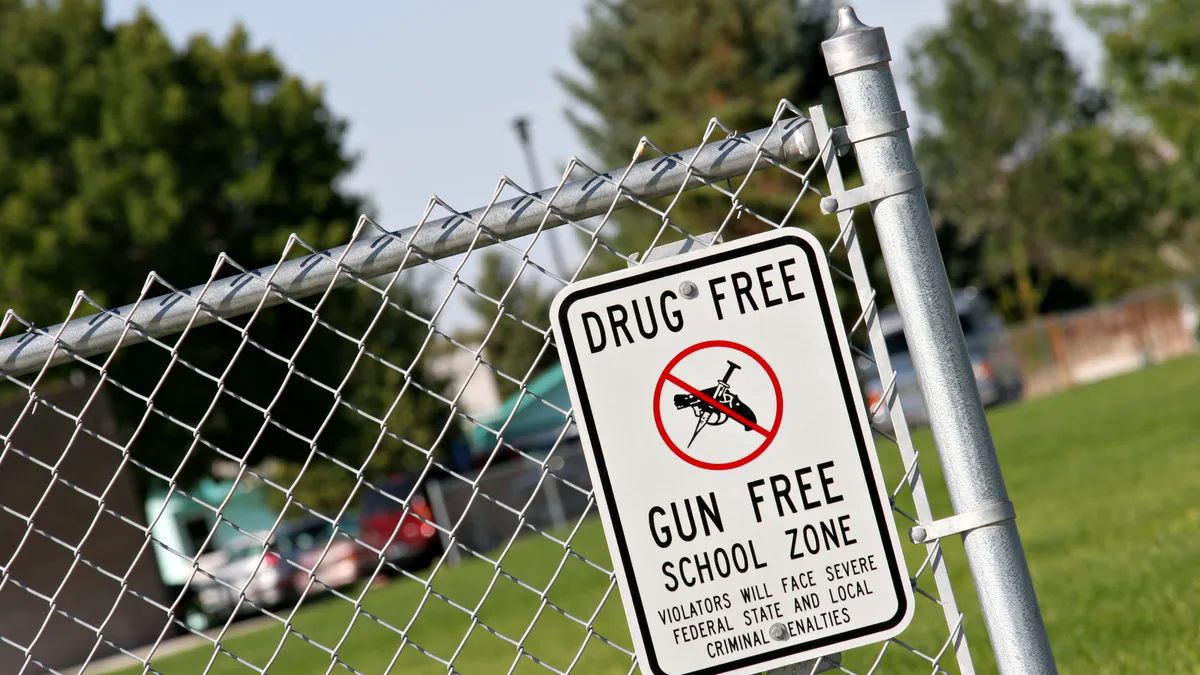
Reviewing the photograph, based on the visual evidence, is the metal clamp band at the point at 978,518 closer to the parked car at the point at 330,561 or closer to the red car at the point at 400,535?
the parked car at the point at 330,561

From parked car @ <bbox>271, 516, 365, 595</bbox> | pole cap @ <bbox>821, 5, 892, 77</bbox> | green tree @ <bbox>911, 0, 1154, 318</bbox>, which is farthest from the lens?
green tree @ <bbox>911, 0, 1154, 318</bbox>

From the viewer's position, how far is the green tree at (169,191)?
2588cm

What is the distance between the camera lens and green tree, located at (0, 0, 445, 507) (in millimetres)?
25875

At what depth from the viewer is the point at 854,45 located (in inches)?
77.6

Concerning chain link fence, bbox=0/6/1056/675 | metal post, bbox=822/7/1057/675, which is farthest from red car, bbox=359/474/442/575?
metal post, bbox=822/7/1057/675

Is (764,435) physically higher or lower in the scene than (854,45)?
lower

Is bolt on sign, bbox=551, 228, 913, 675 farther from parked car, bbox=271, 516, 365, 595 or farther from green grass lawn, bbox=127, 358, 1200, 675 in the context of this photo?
parked car, bbox=271, 516, 365, 595

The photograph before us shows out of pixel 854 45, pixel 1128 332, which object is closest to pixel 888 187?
pixel 854 45

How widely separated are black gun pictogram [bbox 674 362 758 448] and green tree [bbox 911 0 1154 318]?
4404 centimetres

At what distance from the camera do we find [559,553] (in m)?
15.1

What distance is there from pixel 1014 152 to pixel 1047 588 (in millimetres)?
50369

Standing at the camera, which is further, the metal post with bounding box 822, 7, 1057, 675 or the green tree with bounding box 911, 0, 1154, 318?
the green tree with bounding box 911, 0, 1154, 318

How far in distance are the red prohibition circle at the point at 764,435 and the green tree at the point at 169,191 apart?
78.2 feet

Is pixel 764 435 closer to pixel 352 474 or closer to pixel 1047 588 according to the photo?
pixel 1047 588
